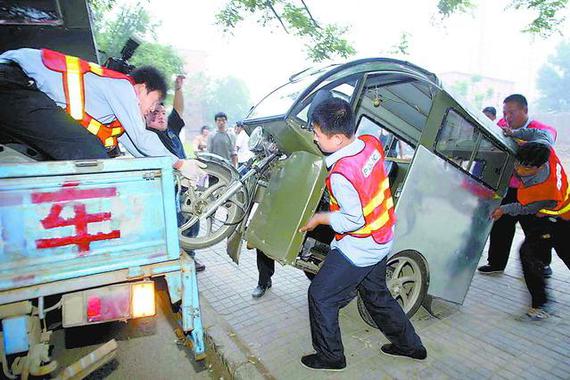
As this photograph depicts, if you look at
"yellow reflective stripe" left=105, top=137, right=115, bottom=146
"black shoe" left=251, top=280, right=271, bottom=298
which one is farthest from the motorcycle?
"yellow reflective stripe" left=105, top=137, right=115, bottom=146

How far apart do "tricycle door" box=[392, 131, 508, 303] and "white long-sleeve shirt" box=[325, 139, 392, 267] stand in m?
0.68

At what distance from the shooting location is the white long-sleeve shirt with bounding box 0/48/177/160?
2170 mm

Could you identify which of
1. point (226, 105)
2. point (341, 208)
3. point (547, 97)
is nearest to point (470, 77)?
point (547, 97)

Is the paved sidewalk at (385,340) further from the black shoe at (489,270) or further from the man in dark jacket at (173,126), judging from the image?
the man in dark jacket at (173,126)

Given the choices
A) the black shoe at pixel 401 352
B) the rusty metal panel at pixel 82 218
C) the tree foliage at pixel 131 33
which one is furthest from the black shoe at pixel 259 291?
the tree foliage at pixel 131 33

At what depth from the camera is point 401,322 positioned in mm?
2596

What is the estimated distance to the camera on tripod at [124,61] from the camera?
3.63 m

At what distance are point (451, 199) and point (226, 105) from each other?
165 feet

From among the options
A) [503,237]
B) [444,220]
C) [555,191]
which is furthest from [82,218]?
[503,237]

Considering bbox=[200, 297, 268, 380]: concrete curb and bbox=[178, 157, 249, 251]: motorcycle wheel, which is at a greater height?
bbox=[178, 157, 249, 251]: motorcycle wheel

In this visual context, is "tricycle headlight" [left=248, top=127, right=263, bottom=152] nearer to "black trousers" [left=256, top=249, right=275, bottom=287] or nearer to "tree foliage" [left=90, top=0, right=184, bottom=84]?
"black trousers" [left=256, top=249, right=275, bottom=287]

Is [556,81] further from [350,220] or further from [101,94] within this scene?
[101,94]

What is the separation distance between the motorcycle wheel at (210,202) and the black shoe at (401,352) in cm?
170

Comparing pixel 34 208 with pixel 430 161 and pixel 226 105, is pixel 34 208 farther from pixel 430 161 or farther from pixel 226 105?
pixel 226 105
